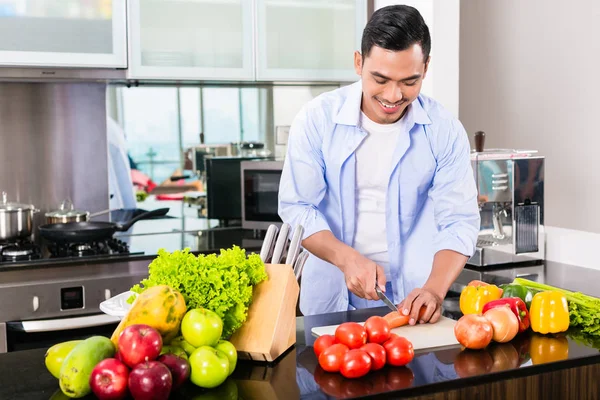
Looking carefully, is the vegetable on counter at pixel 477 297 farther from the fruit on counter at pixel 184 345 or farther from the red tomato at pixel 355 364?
the fruit on counter at pixel 184 345

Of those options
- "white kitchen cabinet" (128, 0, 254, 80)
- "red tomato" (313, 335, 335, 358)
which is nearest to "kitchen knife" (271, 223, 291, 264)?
"red tomato" (313, 335, 335, 358)

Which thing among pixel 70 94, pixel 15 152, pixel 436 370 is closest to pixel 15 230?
pixel 15 152

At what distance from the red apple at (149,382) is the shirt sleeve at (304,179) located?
89cm

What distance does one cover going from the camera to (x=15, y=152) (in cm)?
353

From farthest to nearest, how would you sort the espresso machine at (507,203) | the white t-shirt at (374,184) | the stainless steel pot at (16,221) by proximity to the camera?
1. the stainless steel pot at (16,221)
2. the espresso machine at (507,203)
3. the white t-shirt at (374,184)

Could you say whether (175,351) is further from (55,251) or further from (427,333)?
(55,251)

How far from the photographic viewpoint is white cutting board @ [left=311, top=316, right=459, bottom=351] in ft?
5.40

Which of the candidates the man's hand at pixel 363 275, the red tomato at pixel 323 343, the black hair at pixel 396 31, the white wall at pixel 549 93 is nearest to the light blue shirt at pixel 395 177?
the man's hand at pixel 363 275

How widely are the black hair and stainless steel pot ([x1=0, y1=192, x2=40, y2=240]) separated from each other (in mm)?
1886

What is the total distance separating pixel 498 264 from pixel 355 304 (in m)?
0.90

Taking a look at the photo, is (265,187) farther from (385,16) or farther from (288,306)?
(288,306)

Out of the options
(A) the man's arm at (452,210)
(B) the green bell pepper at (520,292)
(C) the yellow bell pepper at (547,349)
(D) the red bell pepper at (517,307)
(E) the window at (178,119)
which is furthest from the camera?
(E) the window at (178,119)

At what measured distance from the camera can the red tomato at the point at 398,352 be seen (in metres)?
1.47

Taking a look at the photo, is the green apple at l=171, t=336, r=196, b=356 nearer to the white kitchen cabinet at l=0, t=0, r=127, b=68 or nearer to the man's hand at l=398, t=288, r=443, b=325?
the man's hand at l=398, t=288, r=443, b=325
